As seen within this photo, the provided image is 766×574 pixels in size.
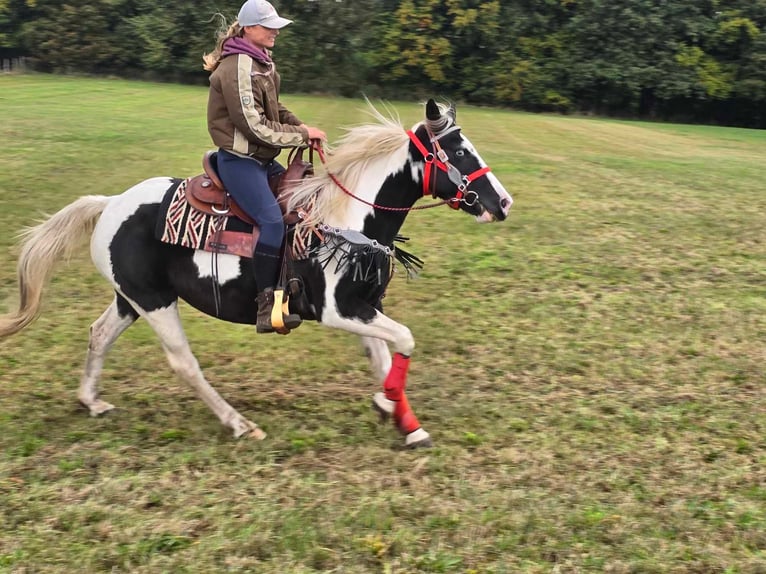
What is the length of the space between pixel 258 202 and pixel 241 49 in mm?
964

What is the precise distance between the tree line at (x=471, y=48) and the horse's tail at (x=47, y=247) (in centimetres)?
3881

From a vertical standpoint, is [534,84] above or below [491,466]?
above

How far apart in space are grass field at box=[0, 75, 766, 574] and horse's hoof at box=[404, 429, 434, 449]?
0.10m

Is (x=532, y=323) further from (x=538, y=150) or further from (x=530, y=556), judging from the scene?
(x=538, y=150)

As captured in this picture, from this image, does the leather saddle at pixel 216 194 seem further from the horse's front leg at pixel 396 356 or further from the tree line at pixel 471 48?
the tree line at pixel 471 48

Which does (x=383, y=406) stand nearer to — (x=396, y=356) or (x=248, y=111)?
(x=396, y=356)

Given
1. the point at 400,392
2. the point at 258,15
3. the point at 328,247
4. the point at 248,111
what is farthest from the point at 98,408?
the point at 258,15

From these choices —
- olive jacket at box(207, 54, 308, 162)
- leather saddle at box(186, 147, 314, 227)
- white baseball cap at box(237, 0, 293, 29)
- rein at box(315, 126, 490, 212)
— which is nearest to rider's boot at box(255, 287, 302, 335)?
leather saddle at box(186, 147, 314, 227)

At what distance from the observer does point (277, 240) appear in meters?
4.78

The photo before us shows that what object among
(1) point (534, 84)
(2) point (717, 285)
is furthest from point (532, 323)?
(1) point (534, 84)

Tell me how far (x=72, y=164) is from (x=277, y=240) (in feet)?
38.0

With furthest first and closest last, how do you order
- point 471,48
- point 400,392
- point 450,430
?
point 471,48
point 450,430
point 400,392

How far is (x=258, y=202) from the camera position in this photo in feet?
15.6

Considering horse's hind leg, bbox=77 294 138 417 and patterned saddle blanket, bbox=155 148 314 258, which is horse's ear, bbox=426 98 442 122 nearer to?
patterned saddle blanket, bbox=155 148 314 258
